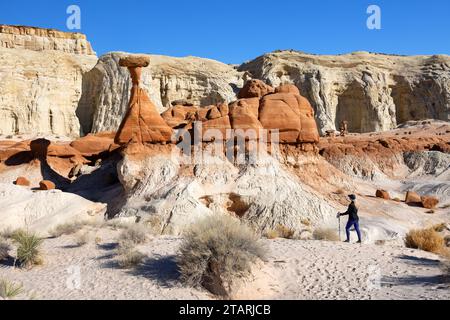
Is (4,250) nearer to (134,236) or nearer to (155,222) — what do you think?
(134,236)

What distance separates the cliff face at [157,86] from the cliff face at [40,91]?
200 centimetres

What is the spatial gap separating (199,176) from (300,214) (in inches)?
160

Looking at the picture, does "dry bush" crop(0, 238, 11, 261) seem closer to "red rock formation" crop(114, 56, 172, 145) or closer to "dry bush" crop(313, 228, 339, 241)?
"red rock formation" crop(114, 56, 172, 145)

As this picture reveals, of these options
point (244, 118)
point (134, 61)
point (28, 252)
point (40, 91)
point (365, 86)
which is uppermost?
point (365, 86)

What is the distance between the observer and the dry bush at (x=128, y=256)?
9.59 m

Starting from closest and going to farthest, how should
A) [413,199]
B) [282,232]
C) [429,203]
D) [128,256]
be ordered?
1. [128,256]
2. [282,232]
3. [429,203]
4. [413,199]

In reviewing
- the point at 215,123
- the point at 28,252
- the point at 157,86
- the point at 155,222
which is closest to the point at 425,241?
the point at 155,222

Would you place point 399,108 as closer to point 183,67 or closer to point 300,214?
point 183,67

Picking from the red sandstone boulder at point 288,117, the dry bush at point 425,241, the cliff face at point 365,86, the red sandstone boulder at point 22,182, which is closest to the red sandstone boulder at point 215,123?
the red sandstone boulder at point 288,117

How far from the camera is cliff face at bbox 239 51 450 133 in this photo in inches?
2104

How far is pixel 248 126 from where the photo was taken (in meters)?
18.3

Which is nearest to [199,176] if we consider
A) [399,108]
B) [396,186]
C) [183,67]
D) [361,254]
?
[361,254]

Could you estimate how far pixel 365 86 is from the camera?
54.2 m

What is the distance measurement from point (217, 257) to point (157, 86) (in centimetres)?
4491
